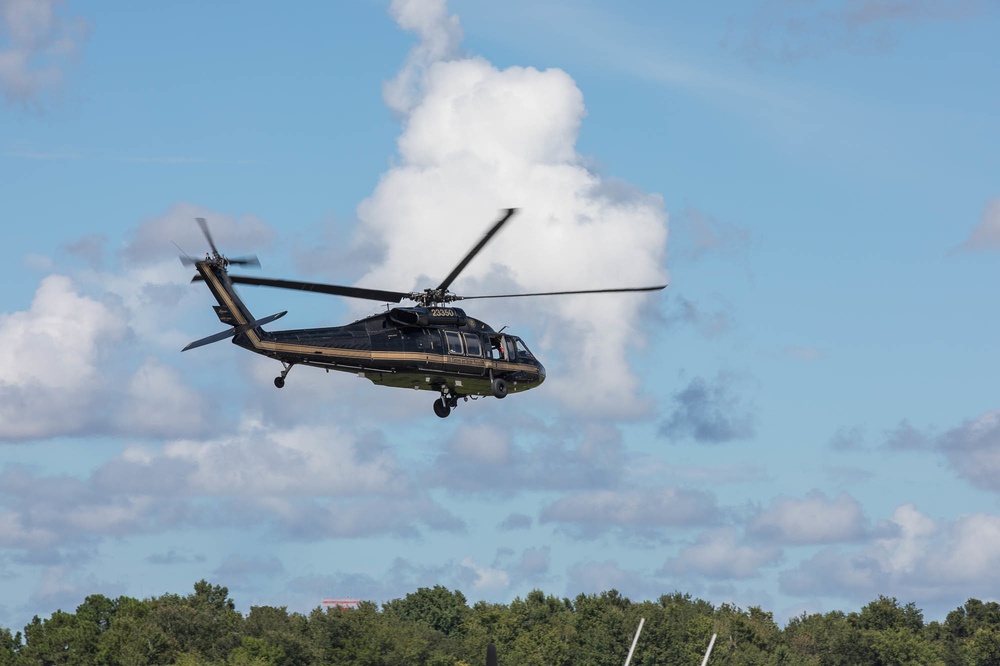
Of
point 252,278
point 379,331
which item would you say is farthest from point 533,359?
point 252,278

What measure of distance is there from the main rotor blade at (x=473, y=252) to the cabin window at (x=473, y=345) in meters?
2.89

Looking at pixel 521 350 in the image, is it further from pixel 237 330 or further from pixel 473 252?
pixel 237 330

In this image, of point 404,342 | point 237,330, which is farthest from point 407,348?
point 237,330

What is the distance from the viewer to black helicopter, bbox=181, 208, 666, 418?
76.6 m

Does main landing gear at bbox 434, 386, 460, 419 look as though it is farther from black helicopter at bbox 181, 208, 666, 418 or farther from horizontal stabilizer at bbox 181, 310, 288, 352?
horizontal stabilizer at bbox 181, 310, 288, 352

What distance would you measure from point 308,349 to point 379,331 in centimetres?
453

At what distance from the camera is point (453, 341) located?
270 ft

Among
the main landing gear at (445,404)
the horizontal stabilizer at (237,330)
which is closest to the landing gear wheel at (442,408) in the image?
the main landing gear at (445,404)

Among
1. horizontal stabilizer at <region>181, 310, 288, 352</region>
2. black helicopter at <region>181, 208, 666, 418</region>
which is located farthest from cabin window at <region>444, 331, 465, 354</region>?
horizontal stabilizer at <region>181, 310, 288, 352</region>

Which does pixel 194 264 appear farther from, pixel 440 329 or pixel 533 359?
pixel 533 359

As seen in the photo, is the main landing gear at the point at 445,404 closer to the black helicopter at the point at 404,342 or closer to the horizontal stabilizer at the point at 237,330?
the black helicopter at the point at 404,342

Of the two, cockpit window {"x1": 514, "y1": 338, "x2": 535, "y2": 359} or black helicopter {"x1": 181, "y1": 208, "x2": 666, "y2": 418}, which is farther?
cockpit window {"x1": 514, "y1": 338, "x2": 535, "y2": 359}

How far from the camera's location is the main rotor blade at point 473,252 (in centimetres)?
7700

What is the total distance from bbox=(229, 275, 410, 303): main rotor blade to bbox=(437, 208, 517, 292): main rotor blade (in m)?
2.12
